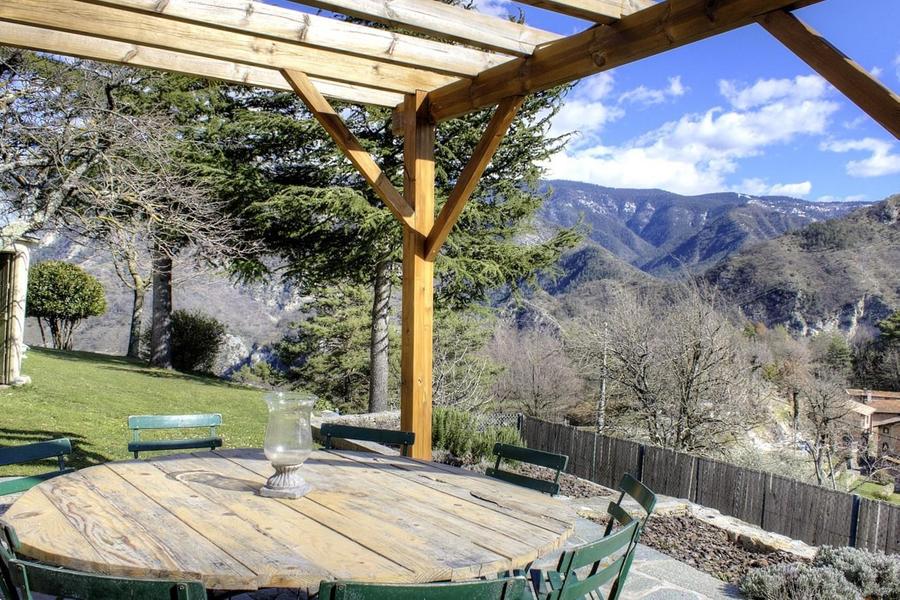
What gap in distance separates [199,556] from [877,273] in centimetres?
3392

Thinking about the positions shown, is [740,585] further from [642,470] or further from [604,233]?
[604,233]

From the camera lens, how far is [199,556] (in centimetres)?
191

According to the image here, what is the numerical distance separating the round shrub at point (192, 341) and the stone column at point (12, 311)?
19.5 ft

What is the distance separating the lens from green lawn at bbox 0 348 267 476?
23.3ft

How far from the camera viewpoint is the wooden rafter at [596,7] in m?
3.28

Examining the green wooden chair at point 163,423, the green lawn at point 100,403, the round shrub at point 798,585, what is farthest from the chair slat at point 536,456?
the green lawn at point 100,403

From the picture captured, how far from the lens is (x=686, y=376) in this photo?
37.6ft

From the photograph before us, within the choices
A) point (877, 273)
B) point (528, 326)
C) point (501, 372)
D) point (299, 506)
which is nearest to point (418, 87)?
point (299, 506)

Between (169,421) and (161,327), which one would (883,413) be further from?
(169,421)

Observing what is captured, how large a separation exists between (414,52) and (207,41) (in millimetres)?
1253

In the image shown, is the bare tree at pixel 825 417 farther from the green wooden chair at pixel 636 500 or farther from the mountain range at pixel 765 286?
the green wooden chair at pixel 636 500

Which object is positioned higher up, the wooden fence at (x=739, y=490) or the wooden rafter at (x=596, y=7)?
the wooden rafter at (x=596, y=7)

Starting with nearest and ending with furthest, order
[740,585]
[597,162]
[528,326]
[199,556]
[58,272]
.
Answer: [199,556] < [740,585] < [58,272] < [528,326] < [597,162]

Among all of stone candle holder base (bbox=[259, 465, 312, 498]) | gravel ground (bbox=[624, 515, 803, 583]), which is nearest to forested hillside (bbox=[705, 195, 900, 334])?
gravel ground (bbox=[624, 515, 803, 583])
